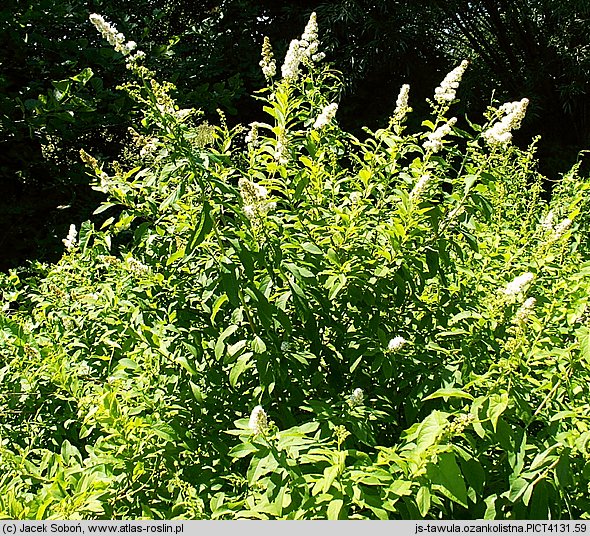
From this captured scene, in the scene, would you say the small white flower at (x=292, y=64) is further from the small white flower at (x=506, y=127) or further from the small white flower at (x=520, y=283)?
the small white flower at (x=520, y=283)

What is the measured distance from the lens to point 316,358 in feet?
6.52

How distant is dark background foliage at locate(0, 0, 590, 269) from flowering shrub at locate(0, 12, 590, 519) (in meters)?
2.73

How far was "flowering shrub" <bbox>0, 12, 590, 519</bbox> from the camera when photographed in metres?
1.57

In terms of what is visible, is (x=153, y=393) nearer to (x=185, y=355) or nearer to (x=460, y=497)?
(x=185, y=355)

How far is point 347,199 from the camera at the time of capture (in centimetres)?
218

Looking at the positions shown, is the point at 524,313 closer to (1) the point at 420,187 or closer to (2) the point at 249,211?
(1) the point at 420,187

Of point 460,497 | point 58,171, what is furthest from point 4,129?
point 460,497

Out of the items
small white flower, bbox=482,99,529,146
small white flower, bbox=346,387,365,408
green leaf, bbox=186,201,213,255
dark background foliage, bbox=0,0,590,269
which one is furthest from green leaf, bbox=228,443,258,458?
dark background foliage, bbox=0,0,590,269

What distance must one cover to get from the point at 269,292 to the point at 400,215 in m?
0.44

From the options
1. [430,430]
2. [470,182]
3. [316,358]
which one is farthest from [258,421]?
[470,182]

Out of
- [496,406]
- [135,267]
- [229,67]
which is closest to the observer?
[496,406]

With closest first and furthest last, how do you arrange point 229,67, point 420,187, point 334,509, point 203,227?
point 334,509
point 203,227
point 420,187
point 229,67

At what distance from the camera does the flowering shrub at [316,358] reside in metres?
1.57

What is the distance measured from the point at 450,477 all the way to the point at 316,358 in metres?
0.64
